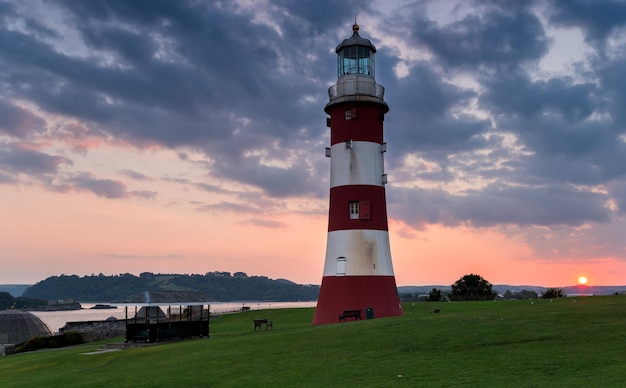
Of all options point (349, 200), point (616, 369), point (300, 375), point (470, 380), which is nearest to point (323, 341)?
point (300, 375)

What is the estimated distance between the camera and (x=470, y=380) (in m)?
12.0

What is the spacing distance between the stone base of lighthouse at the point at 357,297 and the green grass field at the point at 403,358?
655 cm

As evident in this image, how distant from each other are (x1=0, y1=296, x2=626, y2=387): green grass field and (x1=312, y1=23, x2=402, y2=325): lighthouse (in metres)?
6.88

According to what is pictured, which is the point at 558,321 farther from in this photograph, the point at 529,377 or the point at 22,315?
the point at 22,315

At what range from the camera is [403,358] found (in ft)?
49.2

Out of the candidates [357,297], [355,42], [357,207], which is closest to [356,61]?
[355,42]

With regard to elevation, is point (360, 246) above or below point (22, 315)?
above

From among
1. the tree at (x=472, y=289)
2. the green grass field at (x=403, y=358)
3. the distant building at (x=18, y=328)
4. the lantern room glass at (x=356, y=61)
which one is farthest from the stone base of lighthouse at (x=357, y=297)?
the tree at (x=472, y=289)

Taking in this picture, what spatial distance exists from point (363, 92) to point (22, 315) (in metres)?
33.9

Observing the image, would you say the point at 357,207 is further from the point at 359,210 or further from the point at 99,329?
the point at 99,329

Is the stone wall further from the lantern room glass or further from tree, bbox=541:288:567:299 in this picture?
tree, bbox=541:288:567:299

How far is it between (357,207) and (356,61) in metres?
8.64

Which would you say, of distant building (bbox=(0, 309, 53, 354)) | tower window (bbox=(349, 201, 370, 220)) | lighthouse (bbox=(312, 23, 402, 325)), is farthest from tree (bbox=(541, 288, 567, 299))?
distant building (bbox=(0, 309, 53, 354))

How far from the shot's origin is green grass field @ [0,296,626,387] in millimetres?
12555
